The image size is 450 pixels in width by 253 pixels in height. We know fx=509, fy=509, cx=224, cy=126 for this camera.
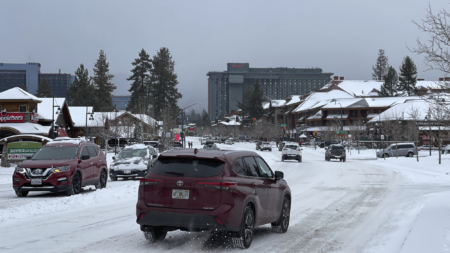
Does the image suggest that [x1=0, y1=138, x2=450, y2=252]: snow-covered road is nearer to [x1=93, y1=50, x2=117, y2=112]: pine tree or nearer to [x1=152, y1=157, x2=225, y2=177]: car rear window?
[x1=152, y1=157, x2=225, y2=177]: car rear window

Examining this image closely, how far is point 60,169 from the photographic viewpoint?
1716cm

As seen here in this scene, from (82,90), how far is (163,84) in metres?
23.8

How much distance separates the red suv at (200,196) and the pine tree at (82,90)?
101708 millimetres

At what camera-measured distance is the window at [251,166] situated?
30.0 feet

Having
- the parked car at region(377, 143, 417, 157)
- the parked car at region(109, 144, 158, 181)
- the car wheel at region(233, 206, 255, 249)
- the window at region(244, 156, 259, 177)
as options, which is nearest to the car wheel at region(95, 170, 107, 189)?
the parked car at region(109, 144, 158, 181)

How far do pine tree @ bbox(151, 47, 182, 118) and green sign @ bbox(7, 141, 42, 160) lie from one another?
64763mm

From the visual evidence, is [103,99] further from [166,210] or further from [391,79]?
[166,210]

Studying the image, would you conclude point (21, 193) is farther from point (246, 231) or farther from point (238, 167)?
point (246, 231)

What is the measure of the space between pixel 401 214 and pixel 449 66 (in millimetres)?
4062

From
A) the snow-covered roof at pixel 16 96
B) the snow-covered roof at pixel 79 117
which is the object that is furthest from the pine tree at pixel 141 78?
the snow-covered roof at pixel 16 96

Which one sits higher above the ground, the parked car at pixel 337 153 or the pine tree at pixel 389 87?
the pine tree at pixel 389 87

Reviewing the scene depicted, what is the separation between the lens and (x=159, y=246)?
28.4ft

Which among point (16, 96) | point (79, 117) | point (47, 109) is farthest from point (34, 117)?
point (79, 117)

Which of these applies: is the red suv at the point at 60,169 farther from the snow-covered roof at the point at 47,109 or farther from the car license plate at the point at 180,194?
the snow-covered roof at the point at 47,109
